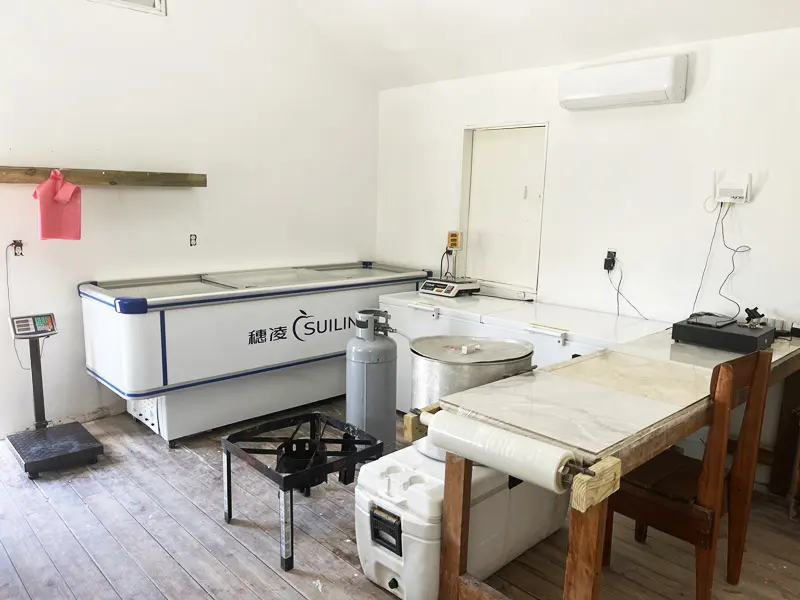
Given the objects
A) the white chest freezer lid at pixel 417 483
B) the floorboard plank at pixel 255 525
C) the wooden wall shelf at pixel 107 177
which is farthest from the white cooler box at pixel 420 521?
the wooden wall shelf at pixel 107 177

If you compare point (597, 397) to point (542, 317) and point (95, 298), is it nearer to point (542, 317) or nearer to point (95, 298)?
point (542, 317)

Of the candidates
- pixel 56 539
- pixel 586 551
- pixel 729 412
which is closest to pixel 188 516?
pixel 56 539

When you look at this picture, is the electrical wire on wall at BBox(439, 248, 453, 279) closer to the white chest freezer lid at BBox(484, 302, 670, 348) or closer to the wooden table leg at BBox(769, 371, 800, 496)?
the white chest freezer lid at BBox(484, 302, 670, 348)

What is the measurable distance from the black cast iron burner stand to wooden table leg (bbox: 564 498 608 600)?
1.05 m

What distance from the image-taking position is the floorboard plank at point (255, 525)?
7.66 ft

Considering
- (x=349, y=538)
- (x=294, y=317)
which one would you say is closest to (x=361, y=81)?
(x=294, y=317)

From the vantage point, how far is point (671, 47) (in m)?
3.24

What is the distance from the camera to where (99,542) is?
2572 mm

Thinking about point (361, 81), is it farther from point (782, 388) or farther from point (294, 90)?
point (782, 388)

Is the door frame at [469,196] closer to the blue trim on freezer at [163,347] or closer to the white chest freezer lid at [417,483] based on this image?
the white chest freezer lid at [417,483]

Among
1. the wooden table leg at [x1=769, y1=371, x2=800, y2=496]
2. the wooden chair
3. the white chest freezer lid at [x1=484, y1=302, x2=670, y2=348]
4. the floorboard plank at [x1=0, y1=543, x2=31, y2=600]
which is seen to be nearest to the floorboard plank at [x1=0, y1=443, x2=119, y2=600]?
the floorboard plank at [x1=0, y1=543, x2=31, y2=600]

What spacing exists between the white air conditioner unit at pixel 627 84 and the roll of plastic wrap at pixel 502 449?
223 centimetres

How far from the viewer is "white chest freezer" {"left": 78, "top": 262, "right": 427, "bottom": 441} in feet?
10.7

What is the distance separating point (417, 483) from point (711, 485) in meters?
0.97
